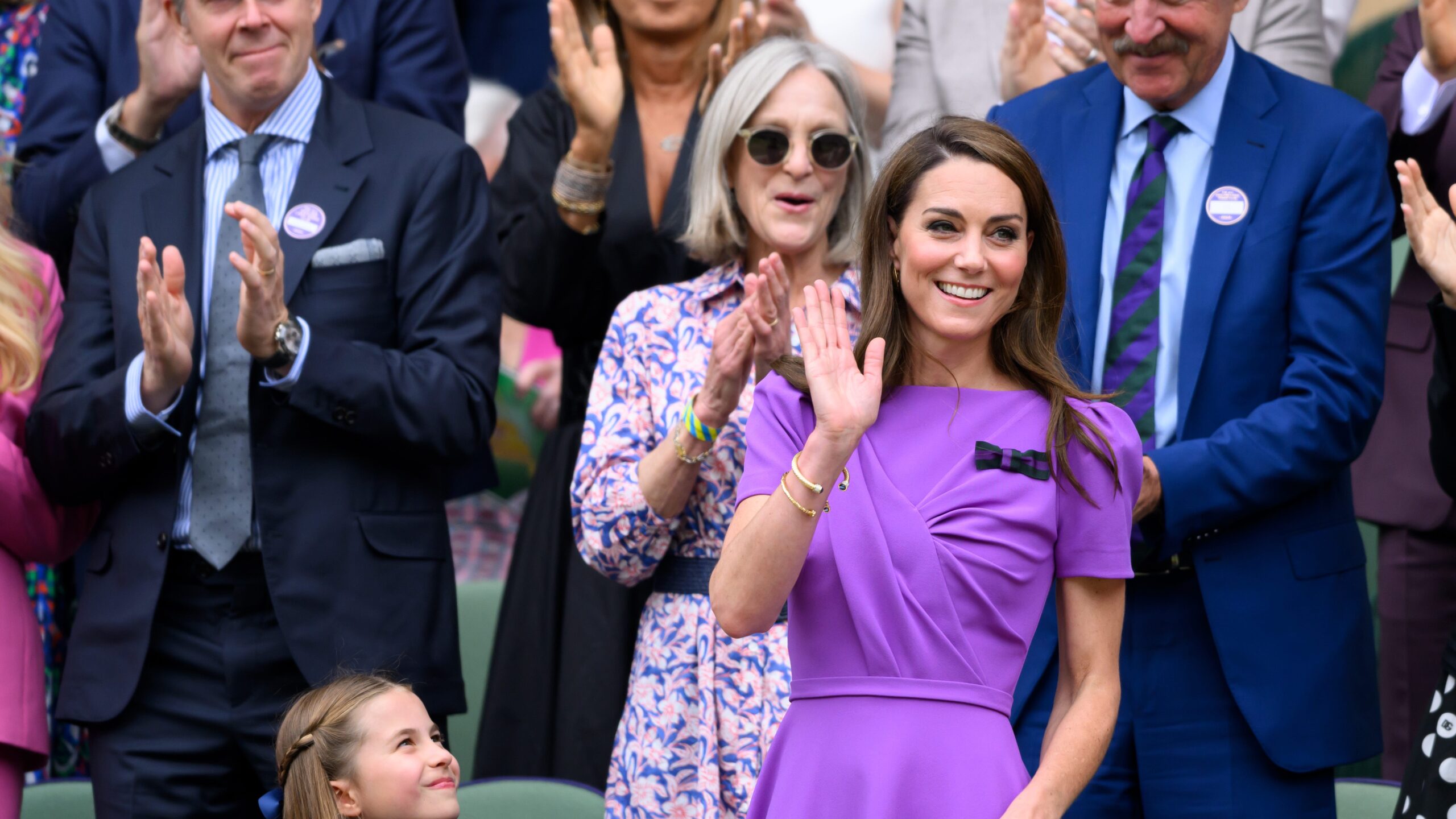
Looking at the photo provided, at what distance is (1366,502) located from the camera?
4.32 m

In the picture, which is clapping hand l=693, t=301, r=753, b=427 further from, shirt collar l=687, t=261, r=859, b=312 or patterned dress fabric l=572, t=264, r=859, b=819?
shirt collar l=687, t=261, r=859, b=312

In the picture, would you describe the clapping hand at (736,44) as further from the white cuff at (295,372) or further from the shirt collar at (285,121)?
the white cuff at (295,372)

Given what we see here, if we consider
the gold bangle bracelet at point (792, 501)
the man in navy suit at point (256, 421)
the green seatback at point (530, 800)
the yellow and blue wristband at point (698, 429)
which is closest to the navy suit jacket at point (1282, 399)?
the yellow and blue wristband at point (698, 429)

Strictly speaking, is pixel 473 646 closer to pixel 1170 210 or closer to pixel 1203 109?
pixel 1170 210

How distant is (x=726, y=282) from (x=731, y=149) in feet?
0.97

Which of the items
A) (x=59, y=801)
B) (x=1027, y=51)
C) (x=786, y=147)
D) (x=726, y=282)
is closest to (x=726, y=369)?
(x=726, y=282)

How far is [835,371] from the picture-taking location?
93.7 inches

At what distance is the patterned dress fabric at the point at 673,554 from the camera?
324cm

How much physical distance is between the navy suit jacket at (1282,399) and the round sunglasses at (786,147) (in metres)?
0.50

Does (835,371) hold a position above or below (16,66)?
below

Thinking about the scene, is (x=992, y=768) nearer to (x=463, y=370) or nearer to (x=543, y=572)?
(x=463, y=370)

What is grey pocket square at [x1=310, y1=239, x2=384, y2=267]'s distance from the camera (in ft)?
11.6

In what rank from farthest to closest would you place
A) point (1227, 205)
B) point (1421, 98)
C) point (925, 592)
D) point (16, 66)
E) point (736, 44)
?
point (16, 66) → point (736, 44) → point (1421, 98) → point (1227, 205) → point (925, 592)

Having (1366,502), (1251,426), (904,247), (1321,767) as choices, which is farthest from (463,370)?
(1366,502)
